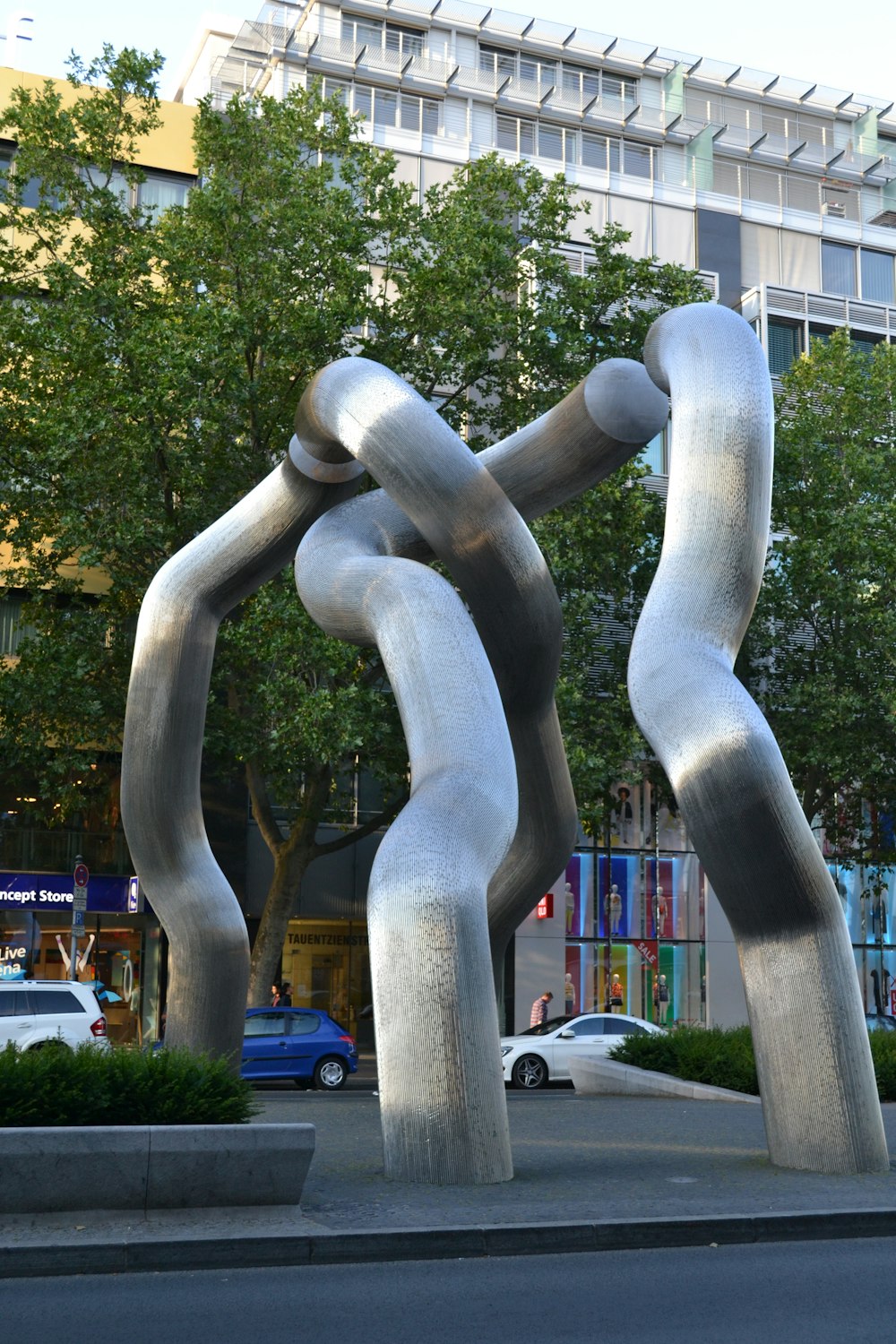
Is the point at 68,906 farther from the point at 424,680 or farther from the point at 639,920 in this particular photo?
the point at 424,680

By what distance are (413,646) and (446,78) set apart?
121 feet

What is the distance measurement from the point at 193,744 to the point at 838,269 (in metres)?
38.3

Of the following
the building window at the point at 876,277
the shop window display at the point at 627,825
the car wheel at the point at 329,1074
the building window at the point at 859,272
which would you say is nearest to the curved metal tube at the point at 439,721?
the car wheel at the point at 329,1074

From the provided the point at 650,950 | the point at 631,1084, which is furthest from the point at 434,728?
the point at 650,950

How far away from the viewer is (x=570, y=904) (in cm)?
3828

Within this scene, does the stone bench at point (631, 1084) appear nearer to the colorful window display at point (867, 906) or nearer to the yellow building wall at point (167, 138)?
the colorful window display at point (867, 906)

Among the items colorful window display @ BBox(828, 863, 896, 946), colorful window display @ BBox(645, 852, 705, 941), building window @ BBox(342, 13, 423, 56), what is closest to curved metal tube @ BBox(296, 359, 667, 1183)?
colorful window display @ BBox(645, 852, 705, 941)

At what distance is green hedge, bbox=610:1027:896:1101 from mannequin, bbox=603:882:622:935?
16.1 metres

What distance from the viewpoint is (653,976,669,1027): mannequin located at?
3925cm

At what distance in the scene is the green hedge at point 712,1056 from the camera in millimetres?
19406

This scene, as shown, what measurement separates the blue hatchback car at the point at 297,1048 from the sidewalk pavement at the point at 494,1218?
12202 mm

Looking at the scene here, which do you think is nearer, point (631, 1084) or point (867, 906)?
point (631, 1084)

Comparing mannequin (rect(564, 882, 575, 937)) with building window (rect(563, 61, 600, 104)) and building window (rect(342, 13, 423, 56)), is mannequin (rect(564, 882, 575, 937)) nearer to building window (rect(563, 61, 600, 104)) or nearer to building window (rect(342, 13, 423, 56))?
building window (rect(342, 13, 423, 56))

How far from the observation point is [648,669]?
1136 cm
